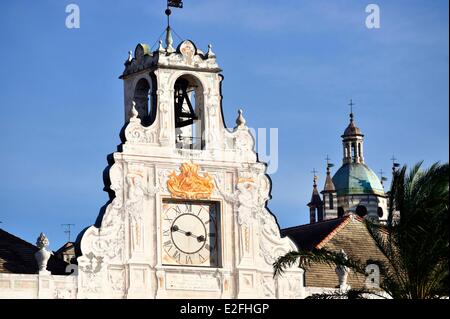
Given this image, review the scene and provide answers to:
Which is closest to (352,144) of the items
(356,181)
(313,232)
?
(356,181)

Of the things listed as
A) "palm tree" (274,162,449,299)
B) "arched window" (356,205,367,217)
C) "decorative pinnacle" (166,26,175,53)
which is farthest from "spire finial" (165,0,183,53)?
"arched window" (356,205,367,217)

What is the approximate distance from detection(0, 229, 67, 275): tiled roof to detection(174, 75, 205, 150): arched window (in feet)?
19.8

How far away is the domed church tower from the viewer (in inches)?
6137

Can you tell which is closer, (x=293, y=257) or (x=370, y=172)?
(x=293, y=257)

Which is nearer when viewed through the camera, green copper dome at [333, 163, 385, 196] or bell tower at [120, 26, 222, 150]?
bell tower at [120, 26, 222, 150]

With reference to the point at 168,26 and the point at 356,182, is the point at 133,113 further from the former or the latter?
the point at 356,182

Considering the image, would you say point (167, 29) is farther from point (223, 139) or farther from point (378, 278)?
point (378, 278)

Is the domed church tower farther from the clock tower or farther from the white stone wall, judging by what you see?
the white stone wall

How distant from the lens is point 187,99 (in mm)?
76000

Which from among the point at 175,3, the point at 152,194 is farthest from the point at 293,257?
the point at 175,3

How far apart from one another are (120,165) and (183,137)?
3.49m
